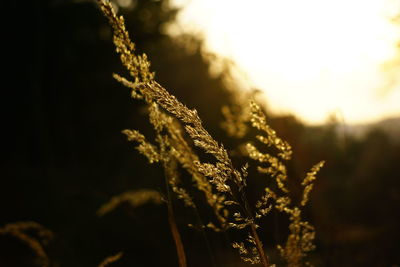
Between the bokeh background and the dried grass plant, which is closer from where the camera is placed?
the dried grass plant

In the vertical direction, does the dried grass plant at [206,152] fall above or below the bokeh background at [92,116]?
below

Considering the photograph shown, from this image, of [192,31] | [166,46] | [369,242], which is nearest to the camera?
[369,242]

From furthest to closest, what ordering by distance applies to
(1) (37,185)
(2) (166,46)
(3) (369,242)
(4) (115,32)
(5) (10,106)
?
(2) (166,46), (5) (10,106), (1) (37,185), (3) (369,242), (4) (115,32)

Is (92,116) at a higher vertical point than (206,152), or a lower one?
higher

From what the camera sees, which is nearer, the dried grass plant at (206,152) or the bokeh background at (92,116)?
the dried grass plant at (206,152)

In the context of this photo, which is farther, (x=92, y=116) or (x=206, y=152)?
(x=92, y=116)

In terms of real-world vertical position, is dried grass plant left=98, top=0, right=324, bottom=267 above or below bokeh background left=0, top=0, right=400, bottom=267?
below

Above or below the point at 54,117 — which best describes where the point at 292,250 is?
below

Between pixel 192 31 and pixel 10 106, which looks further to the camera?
pixel 192 31

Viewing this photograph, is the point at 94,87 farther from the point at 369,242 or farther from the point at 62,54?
A: the point at 369,242

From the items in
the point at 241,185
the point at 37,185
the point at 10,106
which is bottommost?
the point at 241,185

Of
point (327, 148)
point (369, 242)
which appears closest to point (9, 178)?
point (369, 242)
